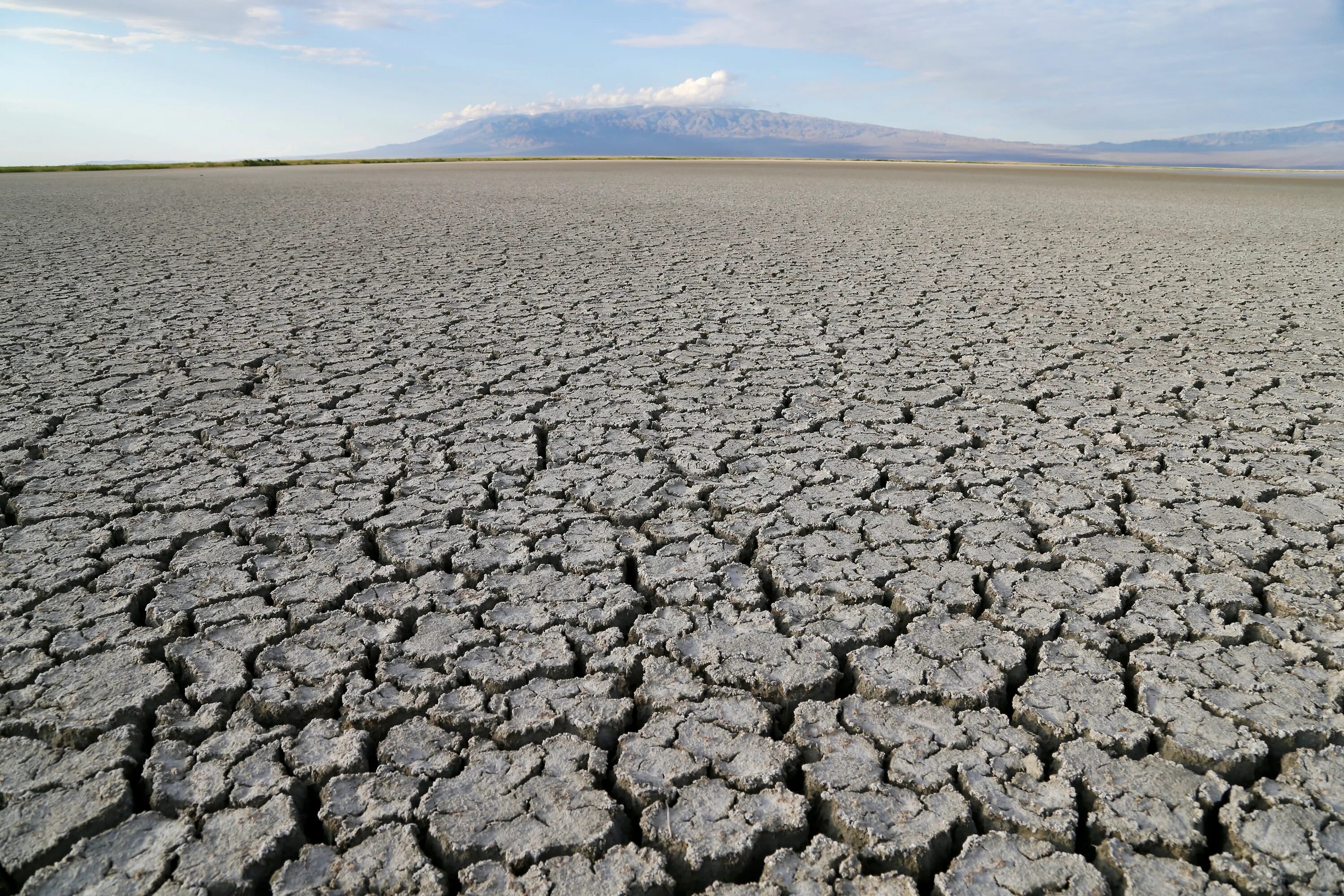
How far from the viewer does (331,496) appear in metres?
2.60

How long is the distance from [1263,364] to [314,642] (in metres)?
4.55

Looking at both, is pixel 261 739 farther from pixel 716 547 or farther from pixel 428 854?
pixel 716 547

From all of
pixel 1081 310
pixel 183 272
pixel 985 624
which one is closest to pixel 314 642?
pixel 985 624

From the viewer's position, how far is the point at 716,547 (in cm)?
232

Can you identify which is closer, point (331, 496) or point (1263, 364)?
point (331, 496)

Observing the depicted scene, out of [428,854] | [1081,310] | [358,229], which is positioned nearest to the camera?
[428,854]

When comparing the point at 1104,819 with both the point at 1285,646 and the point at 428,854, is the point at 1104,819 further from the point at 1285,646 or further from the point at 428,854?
the point at 428,854

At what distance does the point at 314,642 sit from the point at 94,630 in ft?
1.71

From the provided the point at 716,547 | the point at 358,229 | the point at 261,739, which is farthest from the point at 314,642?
the point at 358,229

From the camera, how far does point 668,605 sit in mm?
2049

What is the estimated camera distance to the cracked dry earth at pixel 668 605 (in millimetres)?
1382

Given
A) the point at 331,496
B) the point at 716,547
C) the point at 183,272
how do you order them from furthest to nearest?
1. the point at 183,272
2. the point at 331,496
3. the point at 716,547

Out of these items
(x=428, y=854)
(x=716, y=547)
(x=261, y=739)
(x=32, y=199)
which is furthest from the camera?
(x=32, y=199)

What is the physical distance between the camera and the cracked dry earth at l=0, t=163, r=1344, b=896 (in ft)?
4.53
